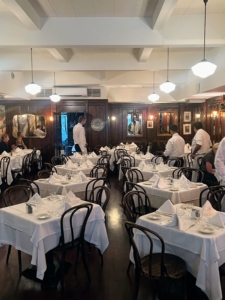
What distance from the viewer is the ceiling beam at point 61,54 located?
6445 mm

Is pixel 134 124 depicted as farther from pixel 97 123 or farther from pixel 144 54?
pixel 144 54

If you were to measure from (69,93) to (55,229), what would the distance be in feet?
28.3

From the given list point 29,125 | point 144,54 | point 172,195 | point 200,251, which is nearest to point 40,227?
point 200,251

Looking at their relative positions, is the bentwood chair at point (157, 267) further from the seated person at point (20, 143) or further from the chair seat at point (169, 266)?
the seated person at point (20, 143)

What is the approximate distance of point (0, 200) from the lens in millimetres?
6559

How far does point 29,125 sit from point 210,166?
8828mm

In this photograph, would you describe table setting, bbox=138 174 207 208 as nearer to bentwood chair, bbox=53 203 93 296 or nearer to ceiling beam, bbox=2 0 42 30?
bentwood chair, bbox=53 203 93 296

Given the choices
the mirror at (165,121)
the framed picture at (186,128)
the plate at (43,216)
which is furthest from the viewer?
the mirror at (165,121)

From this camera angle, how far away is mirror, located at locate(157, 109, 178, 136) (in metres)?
13.0

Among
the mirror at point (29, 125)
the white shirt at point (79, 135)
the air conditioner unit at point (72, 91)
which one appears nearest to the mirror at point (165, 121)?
the air conditioner unit at point (72, 91)

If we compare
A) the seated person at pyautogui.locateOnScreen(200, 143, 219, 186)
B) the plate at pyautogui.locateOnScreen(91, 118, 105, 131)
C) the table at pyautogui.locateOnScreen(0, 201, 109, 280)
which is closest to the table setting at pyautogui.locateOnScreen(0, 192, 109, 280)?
the table at pyautogui.locateOnScreen(0, 201, 109, 280)

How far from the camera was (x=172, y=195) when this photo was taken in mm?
4289

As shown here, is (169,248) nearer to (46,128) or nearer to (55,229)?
(55,229)

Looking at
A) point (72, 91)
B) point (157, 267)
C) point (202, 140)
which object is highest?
point (72, 91)
